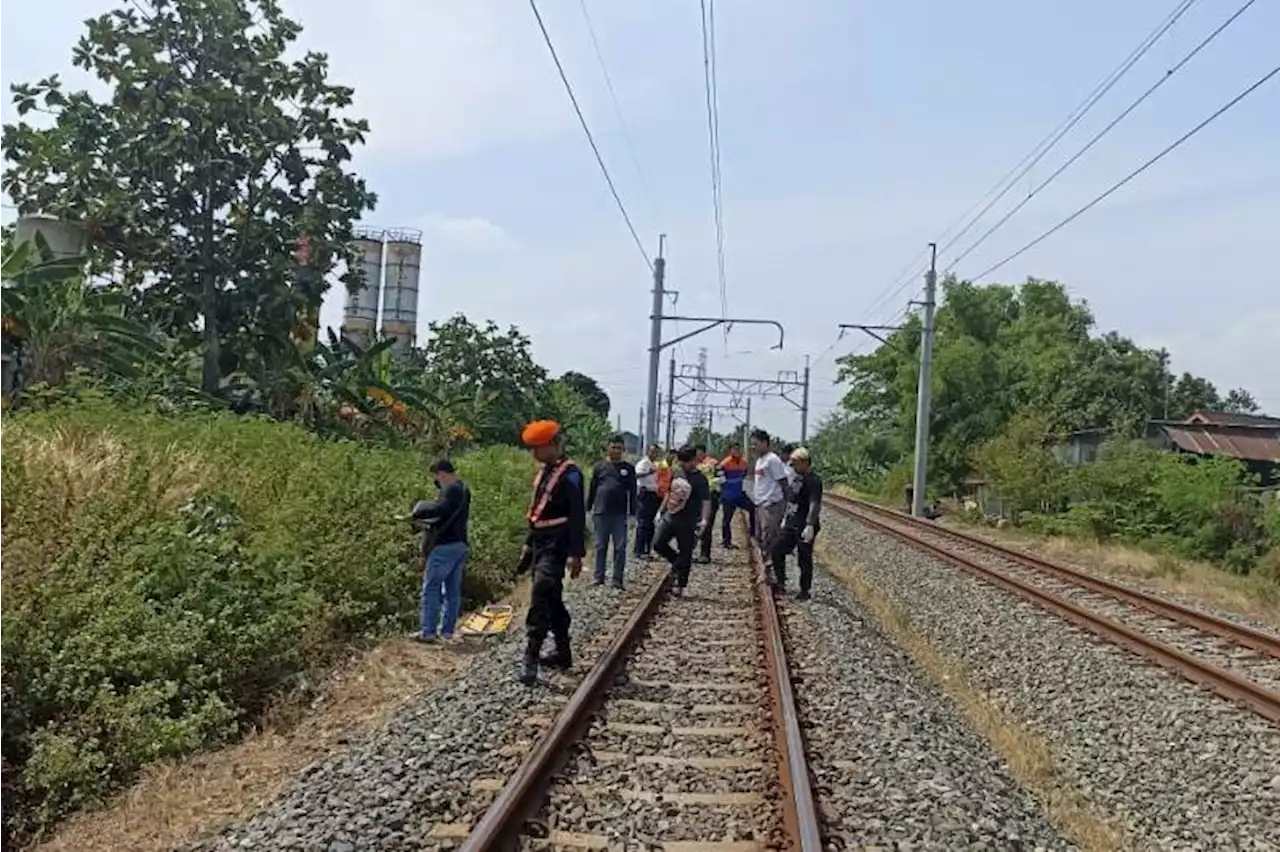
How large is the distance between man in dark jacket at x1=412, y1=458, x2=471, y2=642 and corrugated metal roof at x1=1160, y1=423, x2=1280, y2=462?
112 feet

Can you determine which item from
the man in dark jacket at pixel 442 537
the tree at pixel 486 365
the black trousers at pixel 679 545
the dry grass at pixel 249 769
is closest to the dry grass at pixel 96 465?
the man in dark jacket at pixel 442 537

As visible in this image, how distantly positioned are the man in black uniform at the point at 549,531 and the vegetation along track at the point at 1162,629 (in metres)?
5.46

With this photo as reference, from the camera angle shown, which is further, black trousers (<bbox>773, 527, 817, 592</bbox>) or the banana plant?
the banana plant

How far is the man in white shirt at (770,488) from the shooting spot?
1366 cm

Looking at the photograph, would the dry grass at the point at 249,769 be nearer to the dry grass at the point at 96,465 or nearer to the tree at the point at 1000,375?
the dry grass at the point at 96,465

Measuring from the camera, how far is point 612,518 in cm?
1411

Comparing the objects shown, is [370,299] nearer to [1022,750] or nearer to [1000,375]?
[1000,375]

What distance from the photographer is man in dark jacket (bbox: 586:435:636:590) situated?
14.0 meters

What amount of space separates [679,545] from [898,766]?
712 cm

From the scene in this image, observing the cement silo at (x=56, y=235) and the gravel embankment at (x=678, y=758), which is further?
the cement silo at (x=56, y=235)

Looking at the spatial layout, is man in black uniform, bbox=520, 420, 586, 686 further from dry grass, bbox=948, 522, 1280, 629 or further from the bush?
dry grass, bbox=948, 522, 1280, 629

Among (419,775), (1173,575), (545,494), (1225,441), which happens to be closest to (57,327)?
(545,494)

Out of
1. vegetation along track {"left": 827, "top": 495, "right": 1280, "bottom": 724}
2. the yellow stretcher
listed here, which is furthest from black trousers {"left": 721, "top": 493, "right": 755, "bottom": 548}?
the yellow stretcher

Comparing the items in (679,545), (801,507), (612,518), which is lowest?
(679,545)
